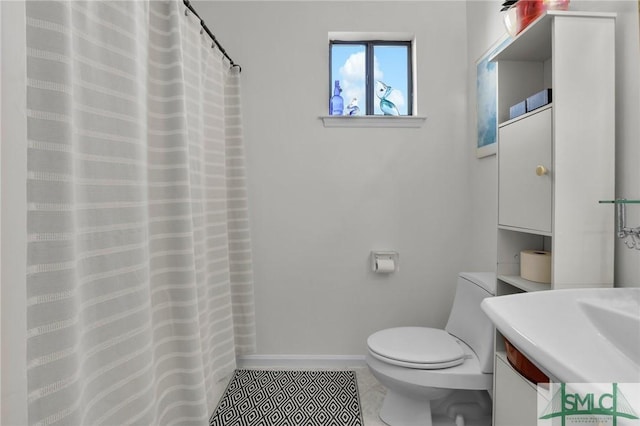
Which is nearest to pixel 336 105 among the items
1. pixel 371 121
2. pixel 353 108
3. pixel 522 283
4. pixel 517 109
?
pixel 353 108

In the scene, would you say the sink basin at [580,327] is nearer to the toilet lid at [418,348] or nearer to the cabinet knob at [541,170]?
the cabinet knob at [541,170]

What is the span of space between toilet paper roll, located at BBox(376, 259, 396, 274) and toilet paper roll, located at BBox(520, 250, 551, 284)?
885 millimetres

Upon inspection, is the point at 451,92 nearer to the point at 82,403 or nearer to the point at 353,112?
the point at 353,112

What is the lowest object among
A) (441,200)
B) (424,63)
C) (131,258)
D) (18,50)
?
(131,258)

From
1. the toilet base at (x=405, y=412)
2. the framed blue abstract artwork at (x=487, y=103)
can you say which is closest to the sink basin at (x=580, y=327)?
the toilet base at (x=405, y=412)

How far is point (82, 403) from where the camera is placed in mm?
846

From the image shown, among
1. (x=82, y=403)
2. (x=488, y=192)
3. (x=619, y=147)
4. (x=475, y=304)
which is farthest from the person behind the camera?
(x=488, y=192)

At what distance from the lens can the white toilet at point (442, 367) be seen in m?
1.56

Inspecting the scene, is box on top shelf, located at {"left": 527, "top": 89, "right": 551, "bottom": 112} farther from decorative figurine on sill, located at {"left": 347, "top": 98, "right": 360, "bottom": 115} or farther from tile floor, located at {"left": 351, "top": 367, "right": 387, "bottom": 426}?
tile floor, located at {"left": 351, "top": 367, "right": 387, "bottom": 426}

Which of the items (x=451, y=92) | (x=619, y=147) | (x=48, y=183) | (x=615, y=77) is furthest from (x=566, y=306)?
(x=451, y=92)

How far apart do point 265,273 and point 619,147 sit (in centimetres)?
186

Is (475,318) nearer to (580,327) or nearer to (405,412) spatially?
(405,412)

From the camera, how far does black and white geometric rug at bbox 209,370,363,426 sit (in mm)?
1744

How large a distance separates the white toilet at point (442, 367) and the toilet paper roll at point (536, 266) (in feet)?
0.97
